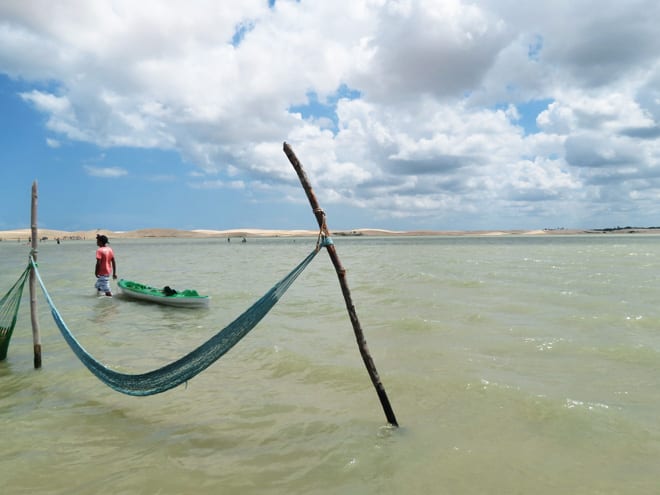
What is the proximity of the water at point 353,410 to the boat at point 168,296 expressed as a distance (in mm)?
2250

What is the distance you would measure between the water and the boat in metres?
2.25

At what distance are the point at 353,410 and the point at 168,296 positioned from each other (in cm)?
1039

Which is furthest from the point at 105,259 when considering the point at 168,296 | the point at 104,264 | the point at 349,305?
the point at 349,305

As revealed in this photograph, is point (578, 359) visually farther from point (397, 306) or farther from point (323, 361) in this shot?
point (397, 306)

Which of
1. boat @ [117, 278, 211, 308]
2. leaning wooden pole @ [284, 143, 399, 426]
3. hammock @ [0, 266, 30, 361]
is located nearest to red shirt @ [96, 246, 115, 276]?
boat @ [117, 278, 211, 308]

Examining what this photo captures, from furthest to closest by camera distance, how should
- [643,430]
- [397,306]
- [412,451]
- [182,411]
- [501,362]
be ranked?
[397,306] < [501,362] < [182,411] < [643,430] < [412,451]

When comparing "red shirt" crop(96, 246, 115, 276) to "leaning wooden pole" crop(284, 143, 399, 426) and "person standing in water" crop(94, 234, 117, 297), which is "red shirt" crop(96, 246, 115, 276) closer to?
"person standing in water" crop(94, 234, 117, 297)

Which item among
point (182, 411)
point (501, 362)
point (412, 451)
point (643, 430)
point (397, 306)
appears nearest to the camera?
point (412, 451)

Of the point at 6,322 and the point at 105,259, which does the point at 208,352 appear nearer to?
the point at 6,322

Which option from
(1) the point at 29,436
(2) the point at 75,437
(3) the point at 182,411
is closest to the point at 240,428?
(3) the point at 182,411

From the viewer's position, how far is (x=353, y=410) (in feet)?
19.5

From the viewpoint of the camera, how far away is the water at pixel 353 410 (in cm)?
427

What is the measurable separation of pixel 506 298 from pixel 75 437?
12.7m

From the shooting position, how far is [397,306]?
13.8 metres
